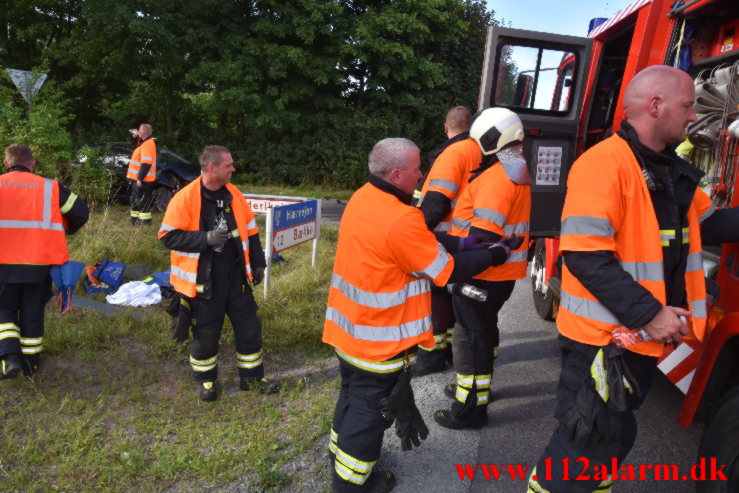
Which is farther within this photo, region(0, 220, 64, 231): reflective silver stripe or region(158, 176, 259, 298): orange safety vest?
region(0, 220, 64, 231): reflective silver stripe

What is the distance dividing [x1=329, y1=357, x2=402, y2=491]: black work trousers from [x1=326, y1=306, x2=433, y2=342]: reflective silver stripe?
179 mm

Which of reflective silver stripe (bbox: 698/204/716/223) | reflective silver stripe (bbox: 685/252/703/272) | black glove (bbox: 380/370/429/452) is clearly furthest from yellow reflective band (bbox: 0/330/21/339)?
reflective silver stripe (bbox: 698/204/716/223)

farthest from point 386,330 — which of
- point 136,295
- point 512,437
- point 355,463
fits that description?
point 136,295

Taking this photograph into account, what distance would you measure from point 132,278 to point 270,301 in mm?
2083

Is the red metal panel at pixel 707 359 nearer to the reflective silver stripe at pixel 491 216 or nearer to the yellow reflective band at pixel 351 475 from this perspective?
the reflective silver stripe at pixel 491 216

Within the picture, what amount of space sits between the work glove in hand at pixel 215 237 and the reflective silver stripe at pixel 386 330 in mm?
1310

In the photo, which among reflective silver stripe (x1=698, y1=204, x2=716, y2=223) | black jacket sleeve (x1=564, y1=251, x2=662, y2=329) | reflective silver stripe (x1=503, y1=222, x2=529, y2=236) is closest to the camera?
black jacket sleeve (x1=564, y1=251, x2=662, y2=329)

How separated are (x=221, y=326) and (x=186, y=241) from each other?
0.68 meters

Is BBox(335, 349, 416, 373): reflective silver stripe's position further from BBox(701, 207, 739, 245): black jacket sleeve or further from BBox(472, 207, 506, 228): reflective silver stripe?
BBox(701, 207, 739, 245): black jacket sleeve

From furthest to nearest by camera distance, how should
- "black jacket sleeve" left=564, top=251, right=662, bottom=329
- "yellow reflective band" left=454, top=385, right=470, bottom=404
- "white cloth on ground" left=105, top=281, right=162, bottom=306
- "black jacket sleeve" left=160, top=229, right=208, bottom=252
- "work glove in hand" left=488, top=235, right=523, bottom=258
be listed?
1. "white cloth on ground" left=105, top=281, right=162, bottom=306
2. "black jacket sleeve" left=160, top=229, right=208, bottom=252
3. "yellow reflective band" left=454, top=385, right=470, bottom=404
4. "work glove in hand" left=488, top=235, right=523, bottom=258
5. "black jacket sleeve" left=564, top=251, right=662, bottom=329

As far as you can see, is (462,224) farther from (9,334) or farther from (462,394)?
(9,334)

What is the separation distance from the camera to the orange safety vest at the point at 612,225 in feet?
6.31

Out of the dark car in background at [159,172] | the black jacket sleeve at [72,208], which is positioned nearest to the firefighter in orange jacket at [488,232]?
the black jacket sleeve at [72,208]

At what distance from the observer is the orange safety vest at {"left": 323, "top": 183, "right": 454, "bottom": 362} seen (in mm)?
2355
